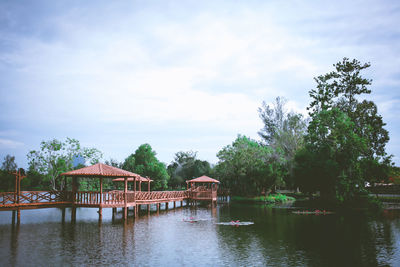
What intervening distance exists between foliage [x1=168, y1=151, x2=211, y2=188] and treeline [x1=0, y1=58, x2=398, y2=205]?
12.9 m

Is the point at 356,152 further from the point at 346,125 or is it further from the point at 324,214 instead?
the point at 324,214

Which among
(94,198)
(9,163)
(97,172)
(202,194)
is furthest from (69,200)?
(9,163)

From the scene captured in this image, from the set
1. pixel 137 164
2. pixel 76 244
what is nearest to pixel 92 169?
pixel 76 244

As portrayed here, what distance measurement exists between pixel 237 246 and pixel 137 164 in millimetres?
46491

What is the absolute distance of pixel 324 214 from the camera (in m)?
31.6

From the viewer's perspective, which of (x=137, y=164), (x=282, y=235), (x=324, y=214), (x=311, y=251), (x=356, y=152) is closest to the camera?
(x=311, y=251)

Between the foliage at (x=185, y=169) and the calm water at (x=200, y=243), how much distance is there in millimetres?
44160

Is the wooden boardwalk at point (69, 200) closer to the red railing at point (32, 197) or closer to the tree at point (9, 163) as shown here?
the red railing at point (32, 197)

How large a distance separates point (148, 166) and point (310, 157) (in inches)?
1212

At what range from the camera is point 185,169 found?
78000 mm

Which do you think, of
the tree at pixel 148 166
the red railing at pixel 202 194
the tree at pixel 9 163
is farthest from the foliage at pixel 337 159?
the tree at pixel 9 163

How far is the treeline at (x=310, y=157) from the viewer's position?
36.5 meters

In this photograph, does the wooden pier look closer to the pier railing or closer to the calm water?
the pier railing

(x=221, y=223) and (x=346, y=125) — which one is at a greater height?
(x=346, y=125)
